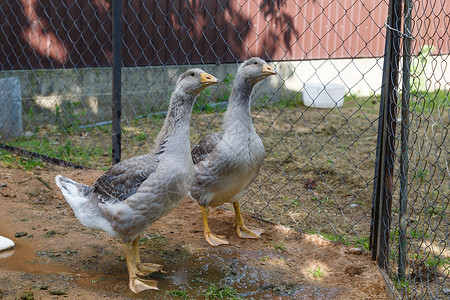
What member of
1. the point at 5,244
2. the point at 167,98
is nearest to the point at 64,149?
the point at 167,98

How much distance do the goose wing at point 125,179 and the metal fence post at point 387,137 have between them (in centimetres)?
166

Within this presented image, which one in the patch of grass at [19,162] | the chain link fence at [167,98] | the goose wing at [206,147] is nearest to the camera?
the goose wing at [206,147]

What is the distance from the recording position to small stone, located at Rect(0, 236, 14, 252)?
3.86 m

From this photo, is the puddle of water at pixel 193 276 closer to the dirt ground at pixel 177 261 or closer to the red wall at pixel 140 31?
the dirt ground at pixel 177 261

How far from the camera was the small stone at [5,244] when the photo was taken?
3855 millimetres

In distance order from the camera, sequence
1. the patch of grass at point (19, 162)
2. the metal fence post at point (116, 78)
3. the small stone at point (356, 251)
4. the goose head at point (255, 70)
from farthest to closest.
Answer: the patch of grass at point (19, 162) → the metal fence post at point (116, 78) → the goose head at point (255, 70) → the small stone at point (356, 251)

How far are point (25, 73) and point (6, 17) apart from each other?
3.04ft

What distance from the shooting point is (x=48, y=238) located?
417cm

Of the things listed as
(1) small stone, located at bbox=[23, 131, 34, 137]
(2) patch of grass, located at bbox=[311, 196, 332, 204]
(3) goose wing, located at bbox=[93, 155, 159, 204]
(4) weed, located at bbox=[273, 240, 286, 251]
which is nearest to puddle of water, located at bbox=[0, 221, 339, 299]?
(4) weed, located at bbox=[273, 240, 286, 251]

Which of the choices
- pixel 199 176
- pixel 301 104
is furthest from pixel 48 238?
pixel 301 104

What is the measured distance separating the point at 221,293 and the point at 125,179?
1.03 meters

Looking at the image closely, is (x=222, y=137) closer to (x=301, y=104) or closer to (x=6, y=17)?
(x=6, y=17)

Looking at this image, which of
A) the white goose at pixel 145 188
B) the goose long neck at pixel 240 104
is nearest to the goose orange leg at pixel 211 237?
the white goose at pixel 145 188

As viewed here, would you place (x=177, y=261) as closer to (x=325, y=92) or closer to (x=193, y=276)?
(x=193, y=276)
